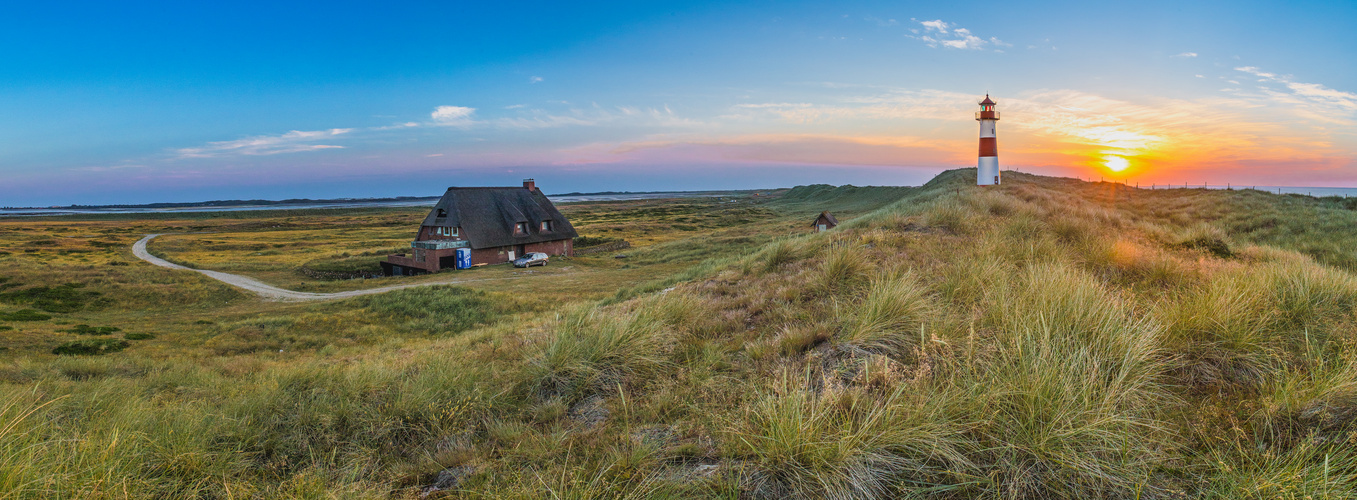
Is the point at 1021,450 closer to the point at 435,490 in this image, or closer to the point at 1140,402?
the point at 1140,402

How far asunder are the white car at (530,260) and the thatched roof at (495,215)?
262cm

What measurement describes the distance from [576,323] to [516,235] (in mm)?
38507

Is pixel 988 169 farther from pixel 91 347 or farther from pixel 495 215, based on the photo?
pixel 91 347

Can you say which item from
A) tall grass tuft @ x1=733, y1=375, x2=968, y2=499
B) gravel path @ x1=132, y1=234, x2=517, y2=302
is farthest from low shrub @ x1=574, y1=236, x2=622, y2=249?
tall grass tuft @ x1=733, y1=375, x2=968, y2=499

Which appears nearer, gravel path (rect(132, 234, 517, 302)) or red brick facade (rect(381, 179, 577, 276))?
gravel path (rect(132, 234, 517, 302))

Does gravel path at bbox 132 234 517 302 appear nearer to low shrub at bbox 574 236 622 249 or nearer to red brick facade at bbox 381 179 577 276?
red brick facade at bbox 381 179 577 276

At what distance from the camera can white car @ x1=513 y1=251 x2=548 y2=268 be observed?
3901cm

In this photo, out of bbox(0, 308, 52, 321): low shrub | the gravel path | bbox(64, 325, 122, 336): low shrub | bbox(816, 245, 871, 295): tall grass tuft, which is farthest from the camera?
the gravel path

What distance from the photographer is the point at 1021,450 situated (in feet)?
9.80

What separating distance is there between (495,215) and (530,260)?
5813 mm

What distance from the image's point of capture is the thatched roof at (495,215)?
39.8 metres

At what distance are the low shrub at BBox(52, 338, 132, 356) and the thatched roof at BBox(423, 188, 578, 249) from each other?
23.9 m

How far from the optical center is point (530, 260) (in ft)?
129

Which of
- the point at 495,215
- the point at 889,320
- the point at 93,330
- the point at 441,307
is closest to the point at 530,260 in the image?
the point at 495,215
